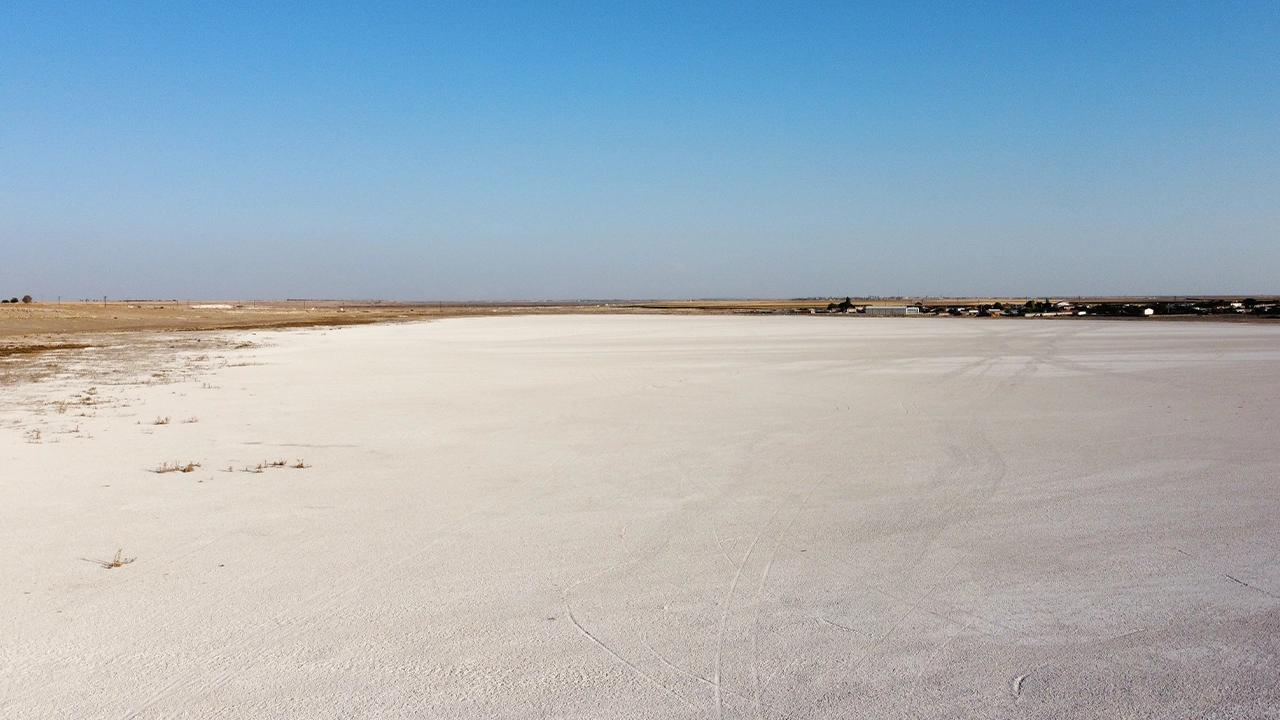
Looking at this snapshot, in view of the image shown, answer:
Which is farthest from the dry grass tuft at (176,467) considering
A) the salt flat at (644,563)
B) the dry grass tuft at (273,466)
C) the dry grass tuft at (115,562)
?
the dry grass tuft at (115,562)

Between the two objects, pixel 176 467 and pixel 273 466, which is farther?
pixel 273 466

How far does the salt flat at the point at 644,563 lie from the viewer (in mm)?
4230

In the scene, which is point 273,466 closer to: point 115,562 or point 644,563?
point 115,562

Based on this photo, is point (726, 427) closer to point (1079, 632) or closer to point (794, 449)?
point (794, 449)

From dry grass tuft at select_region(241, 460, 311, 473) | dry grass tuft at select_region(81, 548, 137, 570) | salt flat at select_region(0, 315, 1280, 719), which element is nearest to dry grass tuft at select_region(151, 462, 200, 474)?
salt flat at select_region(0, 315, 1280, 719)

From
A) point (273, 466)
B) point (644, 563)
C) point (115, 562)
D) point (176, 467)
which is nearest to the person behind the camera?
point (115, 562)

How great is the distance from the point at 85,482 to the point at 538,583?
5451 mm

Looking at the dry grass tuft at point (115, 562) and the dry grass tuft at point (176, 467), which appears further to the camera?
the dry grass tuft at point (176, 467)

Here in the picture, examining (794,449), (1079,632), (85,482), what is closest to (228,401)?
(85,482)

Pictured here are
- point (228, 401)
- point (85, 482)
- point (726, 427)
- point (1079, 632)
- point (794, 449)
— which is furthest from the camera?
point (228, 401)

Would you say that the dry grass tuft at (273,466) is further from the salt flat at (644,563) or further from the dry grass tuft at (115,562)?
the dry grass tuft at (115,562)

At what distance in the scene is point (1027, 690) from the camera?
4.19 meters

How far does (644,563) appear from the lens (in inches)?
242

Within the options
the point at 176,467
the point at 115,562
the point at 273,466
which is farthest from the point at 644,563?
the point at 176,467
